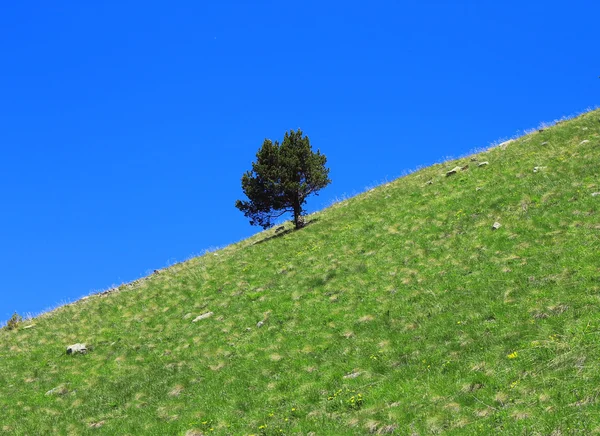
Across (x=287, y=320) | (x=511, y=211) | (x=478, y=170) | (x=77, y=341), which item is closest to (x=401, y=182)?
(x=478, y=170)

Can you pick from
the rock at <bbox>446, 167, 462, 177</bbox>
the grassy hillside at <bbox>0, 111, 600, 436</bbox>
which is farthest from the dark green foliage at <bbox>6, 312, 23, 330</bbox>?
the rock at <bbox>446, 167, 462, 177</bbox>

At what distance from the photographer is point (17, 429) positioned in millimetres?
22938

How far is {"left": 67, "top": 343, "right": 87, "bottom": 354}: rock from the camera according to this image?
29969 millimetres

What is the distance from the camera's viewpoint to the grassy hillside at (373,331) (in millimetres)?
16109

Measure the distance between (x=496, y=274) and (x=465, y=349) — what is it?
586 cm

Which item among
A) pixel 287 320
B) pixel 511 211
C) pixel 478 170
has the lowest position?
pixel 287 320

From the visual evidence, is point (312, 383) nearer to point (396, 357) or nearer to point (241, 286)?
point (396, 357)

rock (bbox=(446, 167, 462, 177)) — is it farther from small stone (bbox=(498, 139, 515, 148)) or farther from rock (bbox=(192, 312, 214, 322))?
rock (bbox=(192, 312, 214, 322))

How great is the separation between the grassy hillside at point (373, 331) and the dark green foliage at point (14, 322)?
2.59ft

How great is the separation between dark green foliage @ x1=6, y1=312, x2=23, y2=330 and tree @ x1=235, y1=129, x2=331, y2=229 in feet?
59.5

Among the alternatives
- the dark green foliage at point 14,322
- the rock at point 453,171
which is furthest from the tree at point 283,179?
the dark green foliage at point 14,322

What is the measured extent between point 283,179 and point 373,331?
22051mm

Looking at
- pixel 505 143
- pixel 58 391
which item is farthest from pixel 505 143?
pixel 58 391

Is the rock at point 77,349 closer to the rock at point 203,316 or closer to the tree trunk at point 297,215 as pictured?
the rock at point 203,316
